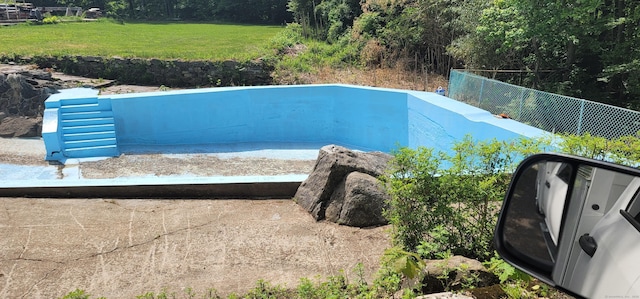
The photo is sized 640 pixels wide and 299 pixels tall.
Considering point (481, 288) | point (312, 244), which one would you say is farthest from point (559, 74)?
point (481, 288)

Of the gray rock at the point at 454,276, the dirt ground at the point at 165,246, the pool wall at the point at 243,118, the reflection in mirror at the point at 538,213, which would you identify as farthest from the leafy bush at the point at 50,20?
the reflection in mirror at the point at 538,213

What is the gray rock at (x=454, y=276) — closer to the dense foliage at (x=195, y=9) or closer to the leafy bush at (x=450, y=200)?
the leafy bush at (x=450, y=200)

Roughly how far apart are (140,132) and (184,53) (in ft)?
20.0

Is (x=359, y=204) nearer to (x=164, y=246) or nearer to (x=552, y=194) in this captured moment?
(x=164, y=246)

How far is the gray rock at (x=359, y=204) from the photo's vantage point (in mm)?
5316

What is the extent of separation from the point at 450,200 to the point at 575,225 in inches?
91.6

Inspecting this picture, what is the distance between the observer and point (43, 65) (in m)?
14.9

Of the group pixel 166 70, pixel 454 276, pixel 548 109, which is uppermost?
pixel 166 70

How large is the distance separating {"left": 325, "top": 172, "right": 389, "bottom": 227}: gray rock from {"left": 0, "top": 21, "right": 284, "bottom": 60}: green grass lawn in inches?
437

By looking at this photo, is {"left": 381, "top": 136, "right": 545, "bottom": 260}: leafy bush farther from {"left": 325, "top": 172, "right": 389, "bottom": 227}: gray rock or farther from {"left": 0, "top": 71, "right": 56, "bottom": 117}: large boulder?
{"left": 0, "top": 71, "right": 56, "bottom": 117}: large boulder

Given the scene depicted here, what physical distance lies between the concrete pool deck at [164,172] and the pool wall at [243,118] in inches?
16.5

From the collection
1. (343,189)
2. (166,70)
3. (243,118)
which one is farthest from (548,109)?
(166,70)

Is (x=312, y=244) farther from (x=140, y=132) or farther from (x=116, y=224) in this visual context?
(x=140, y=132)

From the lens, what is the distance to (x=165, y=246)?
4727 mm
